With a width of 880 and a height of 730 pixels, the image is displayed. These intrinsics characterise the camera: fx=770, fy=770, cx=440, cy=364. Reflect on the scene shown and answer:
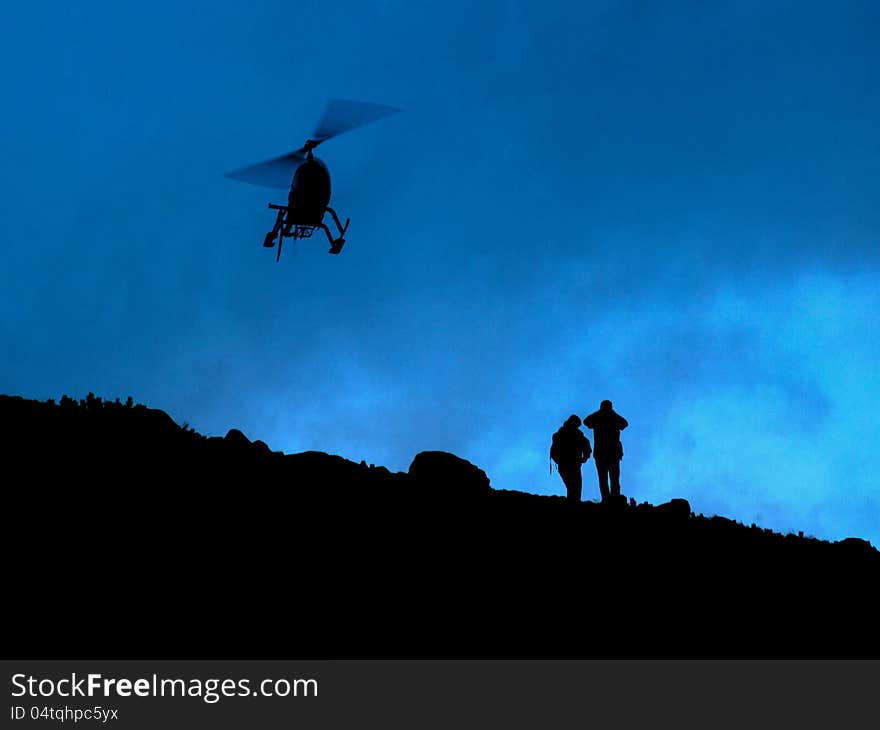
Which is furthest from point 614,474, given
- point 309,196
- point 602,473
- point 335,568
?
point 309,196

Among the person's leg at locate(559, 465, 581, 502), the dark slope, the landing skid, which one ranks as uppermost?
the landing skid

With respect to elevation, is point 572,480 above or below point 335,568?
above

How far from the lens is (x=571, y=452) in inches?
622

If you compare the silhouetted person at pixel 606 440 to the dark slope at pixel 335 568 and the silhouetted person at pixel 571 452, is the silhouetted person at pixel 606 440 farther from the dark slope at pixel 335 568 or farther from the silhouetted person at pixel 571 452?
the dark slope at pixel 335 568

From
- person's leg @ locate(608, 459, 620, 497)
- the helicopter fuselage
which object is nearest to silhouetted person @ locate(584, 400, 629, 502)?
person's leg @ locate(608, 459, 620, 497)

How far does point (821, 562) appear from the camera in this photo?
14891 mm

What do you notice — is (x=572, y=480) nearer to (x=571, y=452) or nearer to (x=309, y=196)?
(x=571, y=452)

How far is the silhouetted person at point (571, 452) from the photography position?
15.8 metres

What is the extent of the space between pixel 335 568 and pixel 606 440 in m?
7.81

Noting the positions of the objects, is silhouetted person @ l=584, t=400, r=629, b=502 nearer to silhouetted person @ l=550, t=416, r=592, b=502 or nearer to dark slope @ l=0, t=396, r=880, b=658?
silhouetted person @ l=550, t=416, r=592, b=502

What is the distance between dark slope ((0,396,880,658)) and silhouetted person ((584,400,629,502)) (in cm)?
100

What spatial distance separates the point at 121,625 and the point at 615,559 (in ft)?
23.9

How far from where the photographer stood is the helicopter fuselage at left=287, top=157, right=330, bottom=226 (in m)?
25.5

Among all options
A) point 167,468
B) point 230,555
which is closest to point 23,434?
point 167,468
